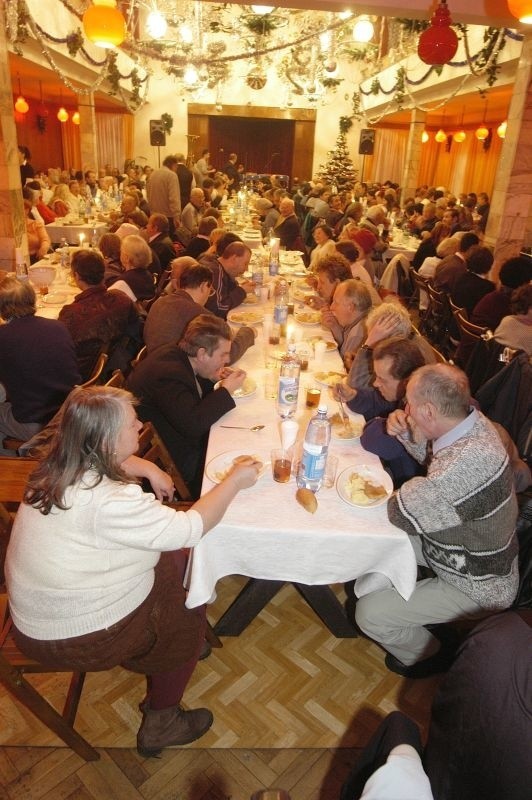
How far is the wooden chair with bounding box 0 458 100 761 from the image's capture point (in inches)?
66.4

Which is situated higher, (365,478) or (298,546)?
(365,478)

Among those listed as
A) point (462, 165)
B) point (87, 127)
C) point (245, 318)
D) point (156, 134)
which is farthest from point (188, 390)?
point (462, 165)

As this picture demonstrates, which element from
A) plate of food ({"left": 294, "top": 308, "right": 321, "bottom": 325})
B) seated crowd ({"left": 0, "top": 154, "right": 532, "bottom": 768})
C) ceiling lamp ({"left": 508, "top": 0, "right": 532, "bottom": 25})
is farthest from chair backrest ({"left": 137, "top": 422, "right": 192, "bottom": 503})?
ceiling lamp ({"left": 508, "top": 0, "right": 532, "bottom": 25})

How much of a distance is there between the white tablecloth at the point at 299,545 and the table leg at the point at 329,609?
1.05 feet

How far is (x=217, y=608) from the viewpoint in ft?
8.39

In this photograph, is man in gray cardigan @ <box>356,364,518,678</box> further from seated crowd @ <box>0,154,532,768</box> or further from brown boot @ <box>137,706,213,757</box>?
brown boot @ <box>137,706,213,757</box>

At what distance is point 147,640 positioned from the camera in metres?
1.74

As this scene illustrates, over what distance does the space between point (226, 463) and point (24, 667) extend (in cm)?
96

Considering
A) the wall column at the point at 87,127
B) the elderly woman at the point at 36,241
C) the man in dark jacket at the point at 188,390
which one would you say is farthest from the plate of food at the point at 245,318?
the wall column at the point at 87,127

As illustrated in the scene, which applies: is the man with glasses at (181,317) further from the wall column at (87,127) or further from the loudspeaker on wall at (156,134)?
the loudspeaker on wall at (156,134)

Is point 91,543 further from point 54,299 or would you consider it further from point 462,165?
point 462,165

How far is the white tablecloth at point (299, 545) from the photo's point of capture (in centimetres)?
183

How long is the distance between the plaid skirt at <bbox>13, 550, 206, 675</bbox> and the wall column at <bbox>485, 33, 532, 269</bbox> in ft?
18.6

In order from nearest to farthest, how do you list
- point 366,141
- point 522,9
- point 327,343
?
1. point 522,9
2. point 327,343
3. point 366,141
